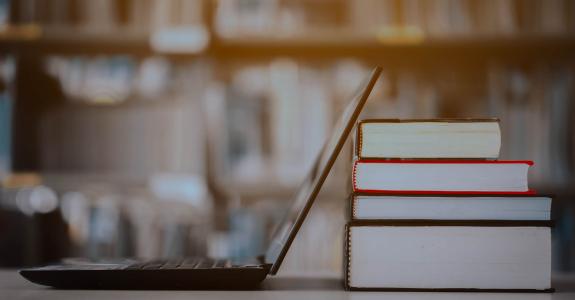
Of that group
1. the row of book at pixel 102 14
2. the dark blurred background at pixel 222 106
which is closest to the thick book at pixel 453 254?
the dark blurred background at pixel 222 106

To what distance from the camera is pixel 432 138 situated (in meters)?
0.73

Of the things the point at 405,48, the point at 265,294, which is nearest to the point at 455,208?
the point at 265,294

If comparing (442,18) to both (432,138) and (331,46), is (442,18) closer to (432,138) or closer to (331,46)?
(331,46)

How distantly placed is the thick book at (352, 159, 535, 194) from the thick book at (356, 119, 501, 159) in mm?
16

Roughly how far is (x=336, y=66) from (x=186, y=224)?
651 millimetres

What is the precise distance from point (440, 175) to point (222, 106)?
1.16 m

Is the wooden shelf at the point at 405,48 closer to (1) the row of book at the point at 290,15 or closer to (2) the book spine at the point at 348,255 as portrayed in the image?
(1) the row of book at the point at 290,15

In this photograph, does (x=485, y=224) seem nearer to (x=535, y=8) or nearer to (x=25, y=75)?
(x=535, y=8)

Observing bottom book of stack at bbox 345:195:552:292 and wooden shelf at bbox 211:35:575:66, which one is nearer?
bottom book of stack at bbox 345:195:552:292

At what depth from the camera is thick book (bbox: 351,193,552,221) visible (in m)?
0.70

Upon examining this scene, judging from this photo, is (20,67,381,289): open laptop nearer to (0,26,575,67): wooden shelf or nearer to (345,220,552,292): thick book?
(345,220,552,292): thick book

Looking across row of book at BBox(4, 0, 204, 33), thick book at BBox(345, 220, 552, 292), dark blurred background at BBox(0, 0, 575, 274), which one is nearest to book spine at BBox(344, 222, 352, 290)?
thick book at BBox(345, 220, 552, 292)

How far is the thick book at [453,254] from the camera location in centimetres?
70

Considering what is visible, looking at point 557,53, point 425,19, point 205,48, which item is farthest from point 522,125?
point 205,48
